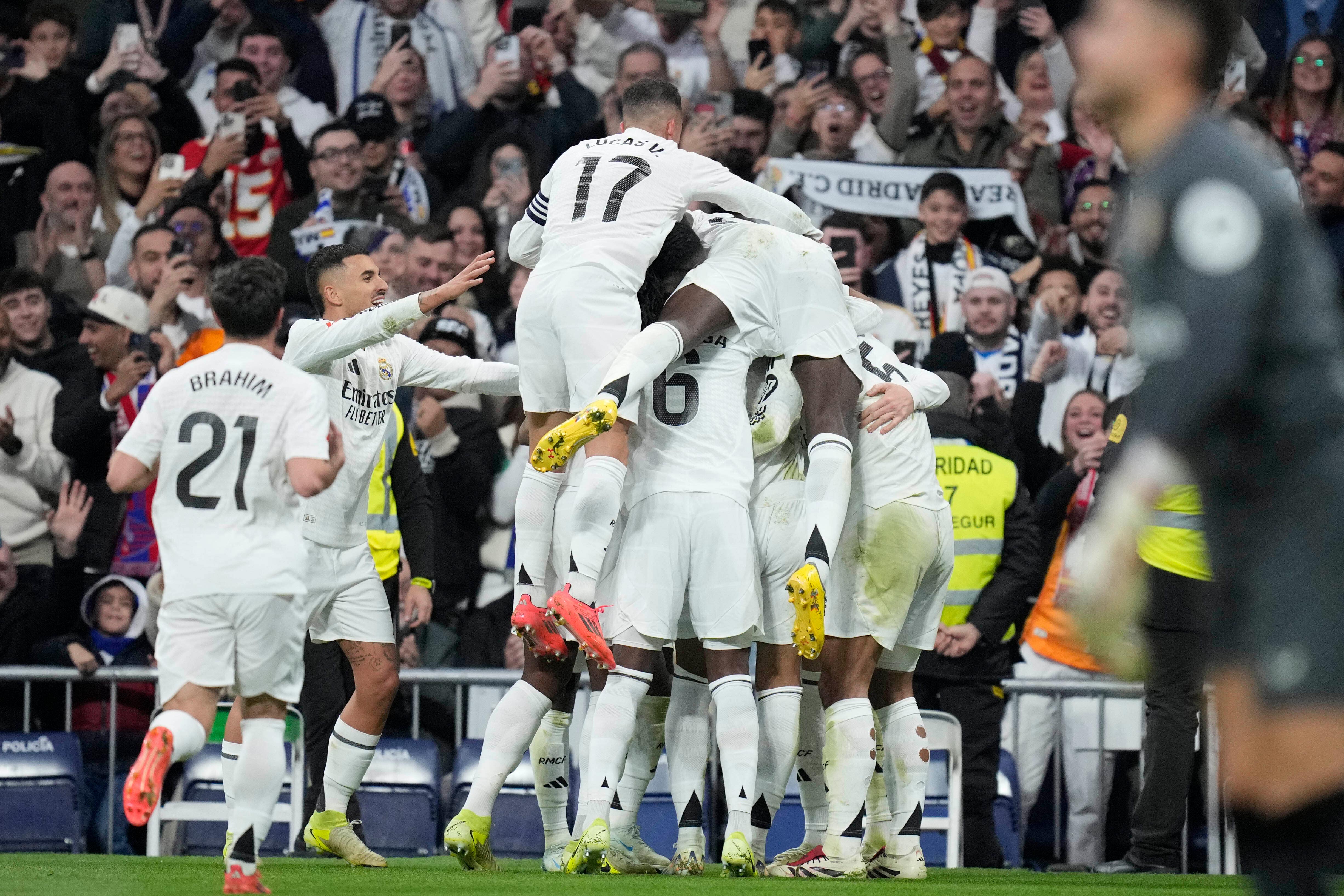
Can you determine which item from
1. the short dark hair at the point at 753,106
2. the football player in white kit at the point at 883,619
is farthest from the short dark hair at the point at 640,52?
the football player in white kit at the point at 883,619

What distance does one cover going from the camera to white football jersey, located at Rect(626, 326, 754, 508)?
253 inches

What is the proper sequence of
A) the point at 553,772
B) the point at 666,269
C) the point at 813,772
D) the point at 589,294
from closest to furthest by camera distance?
the point at 589,294, the point at 553,772, the point at 666,269, the point at 813,772

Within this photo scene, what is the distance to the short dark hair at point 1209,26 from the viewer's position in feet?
8.60

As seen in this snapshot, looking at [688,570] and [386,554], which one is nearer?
[688,570]

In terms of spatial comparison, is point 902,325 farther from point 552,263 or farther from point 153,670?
point 153,670

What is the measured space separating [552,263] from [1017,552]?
350 centimetres

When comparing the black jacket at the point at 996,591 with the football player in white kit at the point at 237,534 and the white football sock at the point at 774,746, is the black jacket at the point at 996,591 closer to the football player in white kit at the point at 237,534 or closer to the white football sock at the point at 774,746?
the white football sock at the point at 774,746

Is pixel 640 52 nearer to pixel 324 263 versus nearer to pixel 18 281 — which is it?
pixel 18 281

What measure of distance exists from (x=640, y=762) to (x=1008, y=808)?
2856mm

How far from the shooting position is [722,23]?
12.6m

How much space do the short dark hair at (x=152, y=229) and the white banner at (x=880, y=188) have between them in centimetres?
399

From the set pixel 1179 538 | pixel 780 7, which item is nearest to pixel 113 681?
pixel 1179 538

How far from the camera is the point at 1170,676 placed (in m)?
7.21

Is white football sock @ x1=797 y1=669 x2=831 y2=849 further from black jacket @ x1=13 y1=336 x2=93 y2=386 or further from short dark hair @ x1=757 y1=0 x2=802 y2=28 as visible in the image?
short dark hair @ x1=757 y1=0 x2=802 y2=28
